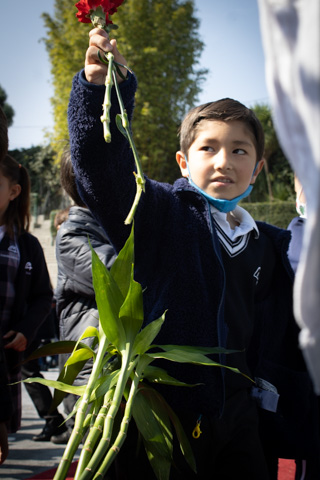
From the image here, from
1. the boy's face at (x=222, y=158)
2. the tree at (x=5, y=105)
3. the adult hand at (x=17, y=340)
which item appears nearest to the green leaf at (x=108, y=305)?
the boy's face at (x=222, y=158)

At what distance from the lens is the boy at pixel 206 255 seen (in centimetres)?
132

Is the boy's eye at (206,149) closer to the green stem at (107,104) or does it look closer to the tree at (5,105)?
the green stem at (107,104)

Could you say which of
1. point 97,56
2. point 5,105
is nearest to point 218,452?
point 97,56

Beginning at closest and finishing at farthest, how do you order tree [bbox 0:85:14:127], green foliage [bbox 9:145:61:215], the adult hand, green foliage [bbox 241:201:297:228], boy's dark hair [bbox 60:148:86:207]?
the adult hand, boy's dark hair [bbox 60:148:86:207], green foliage [bbox 241:201:297:228], tree [bbox 0:85:14:127], green foliage [bbox 9:145:61:215]

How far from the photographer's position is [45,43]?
19312mm

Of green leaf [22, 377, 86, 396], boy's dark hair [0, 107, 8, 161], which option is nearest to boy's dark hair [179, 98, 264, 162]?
boy's dark hair [0, 107, 8, 161]

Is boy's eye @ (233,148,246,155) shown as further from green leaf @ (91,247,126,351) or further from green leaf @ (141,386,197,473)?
green leaf @ (141,386,197,473)

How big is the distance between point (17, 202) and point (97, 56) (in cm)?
172

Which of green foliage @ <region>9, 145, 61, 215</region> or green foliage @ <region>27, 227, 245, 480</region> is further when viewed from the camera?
green foliage @ <region>9, 145, 61, 215</region>

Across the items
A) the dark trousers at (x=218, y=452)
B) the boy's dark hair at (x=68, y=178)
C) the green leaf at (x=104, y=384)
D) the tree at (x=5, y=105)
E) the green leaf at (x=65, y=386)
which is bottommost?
the dark trousers at (x=218, y=452)

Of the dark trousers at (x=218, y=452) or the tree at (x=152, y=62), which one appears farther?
the tree at (x=152, y=62)

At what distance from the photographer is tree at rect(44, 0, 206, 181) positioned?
56.7ft

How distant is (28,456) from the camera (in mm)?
3473

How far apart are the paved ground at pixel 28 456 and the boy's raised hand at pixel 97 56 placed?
2651 millimetres
